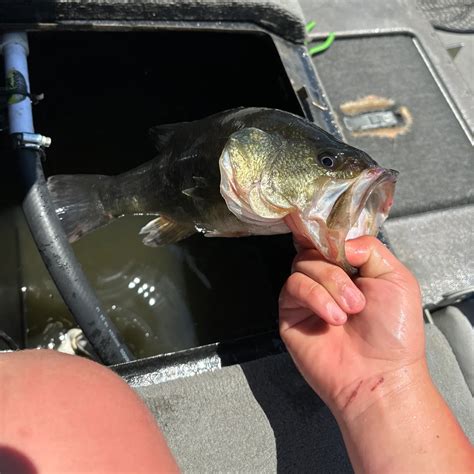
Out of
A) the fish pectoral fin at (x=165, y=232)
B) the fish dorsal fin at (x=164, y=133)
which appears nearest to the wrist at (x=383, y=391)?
the fish pectoral fin at (x=165, y=232)

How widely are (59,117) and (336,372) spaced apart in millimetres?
1471

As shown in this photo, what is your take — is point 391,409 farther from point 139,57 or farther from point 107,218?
point 139,57

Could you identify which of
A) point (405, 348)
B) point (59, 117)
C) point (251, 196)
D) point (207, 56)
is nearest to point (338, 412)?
point (405, 348)

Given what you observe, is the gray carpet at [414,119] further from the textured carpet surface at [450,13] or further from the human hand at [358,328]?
the textured carpet surface at [450,13]

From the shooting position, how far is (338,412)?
118 centimetres

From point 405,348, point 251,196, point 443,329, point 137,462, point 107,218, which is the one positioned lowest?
point 443,329

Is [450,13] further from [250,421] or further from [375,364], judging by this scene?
[250,421]

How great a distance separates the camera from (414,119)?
2010 millimetres

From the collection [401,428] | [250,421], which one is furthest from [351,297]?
[250,421]

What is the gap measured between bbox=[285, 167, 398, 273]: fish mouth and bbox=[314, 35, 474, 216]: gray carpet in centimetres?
61

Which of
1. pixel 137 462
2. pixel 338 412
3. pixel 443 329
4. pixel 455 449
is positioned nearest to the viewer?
pixel 137 462

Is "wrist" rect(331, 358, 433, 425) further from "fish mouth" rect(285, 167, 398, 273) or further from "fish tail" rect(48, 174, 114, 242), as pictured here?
"fish tail" rect(48, 174, 114, 242)

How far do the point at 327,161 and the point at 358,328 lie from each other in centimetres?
40

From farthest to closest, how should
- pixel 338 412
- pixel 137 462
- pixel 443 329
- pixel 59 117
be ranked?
pixel 59 117
pixel 443 329
pixel 338 412
pixel 137 462
